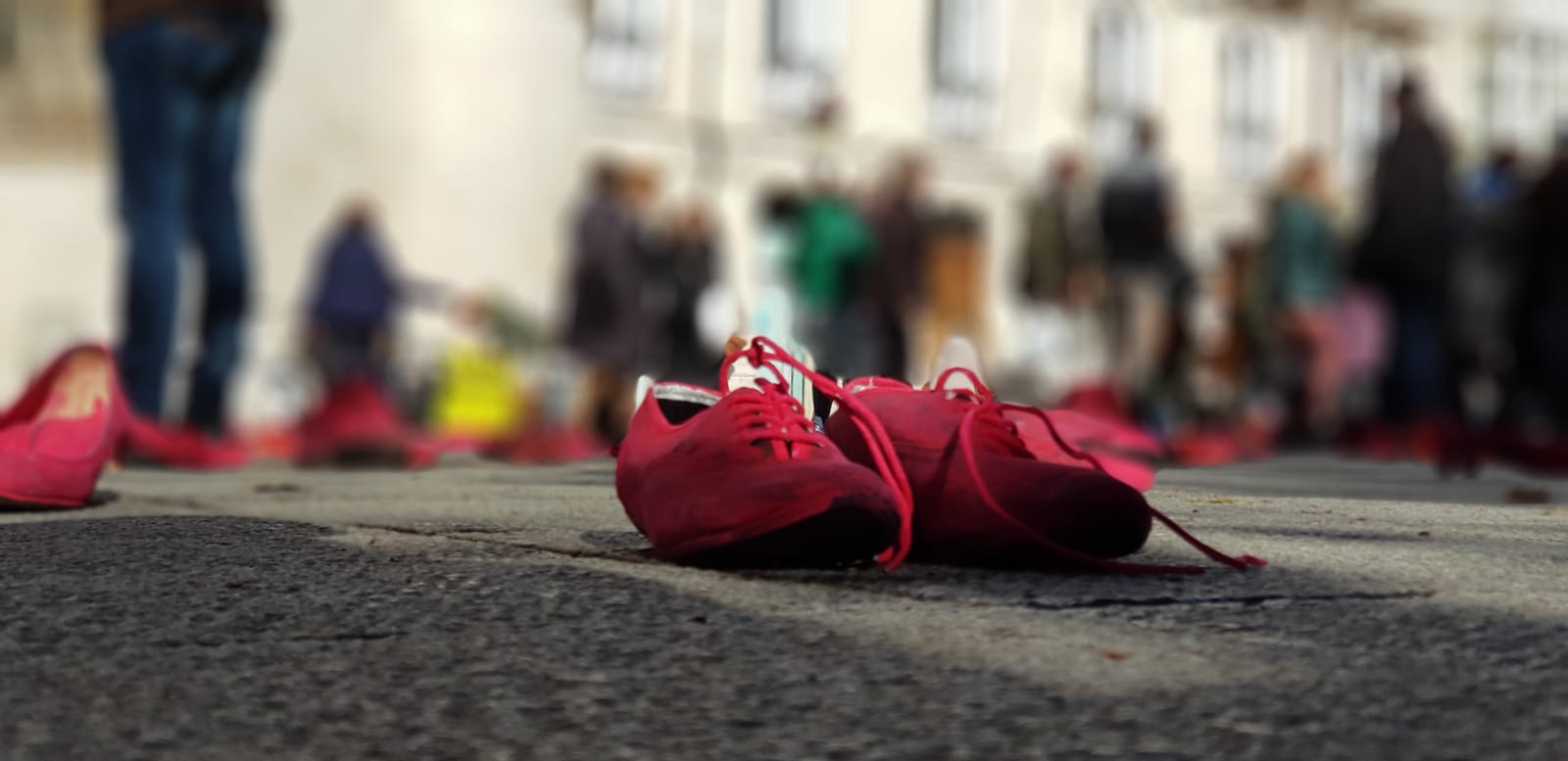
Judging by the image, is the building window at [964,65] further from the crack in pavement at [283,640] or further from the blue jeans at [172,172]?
the crack in pavement at [283,640]

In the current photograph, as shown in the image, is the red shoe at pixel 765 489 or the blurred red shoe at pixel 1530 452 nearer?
the red shoe at pixel 765 489

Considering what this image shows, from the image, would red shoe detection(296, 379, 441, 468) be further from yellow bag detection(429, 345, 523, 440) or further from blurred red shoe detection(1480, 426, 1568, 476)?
yellow bag detection(429, 345, 523, 440)

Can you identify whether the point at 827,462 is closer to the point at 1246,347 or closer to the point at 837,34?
the point at 1246,347

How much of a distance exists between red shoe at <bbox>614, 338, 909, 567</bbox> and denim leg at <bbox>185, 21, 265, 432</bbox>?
338 centimetres

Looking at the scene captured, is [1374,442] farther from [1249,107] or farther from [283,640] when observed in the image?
[1249,107]

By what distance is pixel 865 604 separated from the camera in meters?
2.29

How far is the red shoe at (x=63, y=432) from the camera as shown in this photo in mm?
3521

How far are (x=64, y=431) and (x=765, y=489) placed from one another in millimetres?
1820

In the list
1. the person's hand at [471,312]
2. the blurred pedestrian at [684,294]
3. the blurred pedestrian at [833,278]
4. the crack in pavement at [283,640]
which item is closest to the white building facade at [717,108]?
the person's hand at [471,312]

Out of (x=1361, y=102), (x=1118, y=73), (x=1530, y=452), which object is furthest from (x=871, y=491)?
(x=1361, y=102)

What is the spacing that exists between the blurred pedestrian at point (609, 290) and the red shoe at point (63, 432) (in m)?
7.05

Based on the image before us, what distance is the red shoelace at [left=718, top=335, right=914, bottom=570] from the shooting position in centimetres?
250

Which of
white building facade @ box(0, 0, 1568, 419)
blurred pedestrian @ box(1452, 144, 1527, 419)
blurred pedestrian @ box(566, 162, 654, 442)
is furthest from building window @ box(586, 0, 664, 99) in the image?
blurred pedestrian @ box(1452, 144, 1527, 419)

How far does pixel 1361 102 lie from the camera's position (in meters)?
26.4
